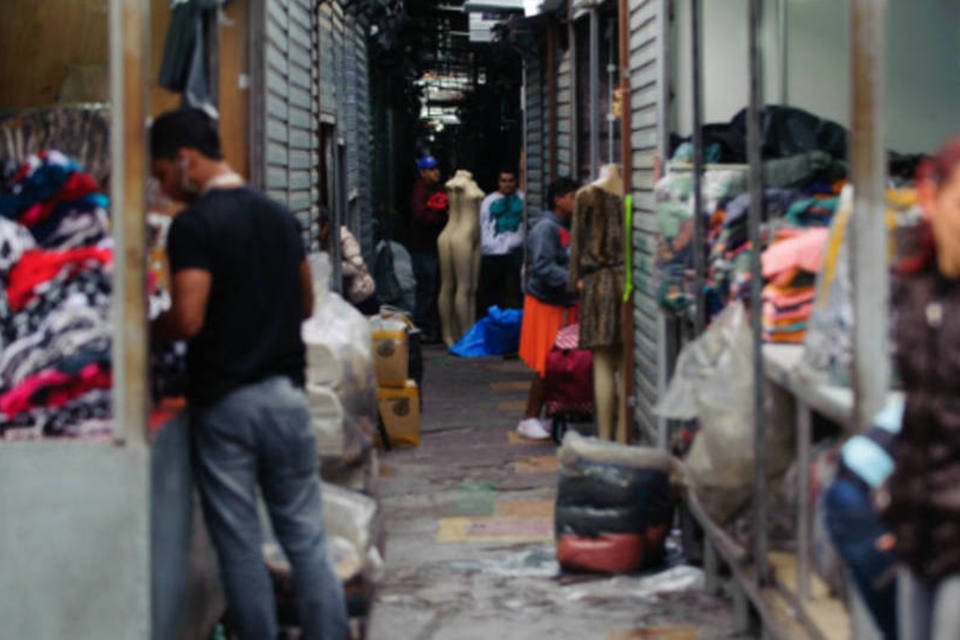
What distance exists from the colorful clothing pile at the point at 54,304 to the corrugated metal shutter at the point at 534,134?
46.2ft

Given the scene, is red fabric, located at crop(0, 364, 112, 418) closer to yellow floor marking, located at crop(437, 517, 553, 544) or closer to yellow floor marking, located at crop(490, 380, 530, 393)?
yellow floor marking, located at crop(437, 517, 553, 544)

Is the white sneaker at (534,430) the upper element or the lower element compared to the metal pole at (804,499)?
lower

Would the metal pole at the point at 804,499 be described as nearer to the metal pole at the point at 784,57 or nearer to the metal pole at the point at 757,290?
the metal pole at the point at 757,290

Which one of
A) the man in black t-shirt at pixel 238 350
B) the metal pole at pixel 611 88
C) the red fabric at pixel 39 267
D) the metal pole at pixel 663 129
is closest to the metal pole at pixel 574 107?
the metal pole at pixel 611 88

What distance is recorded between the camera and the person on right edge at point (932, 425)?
12.6 ft

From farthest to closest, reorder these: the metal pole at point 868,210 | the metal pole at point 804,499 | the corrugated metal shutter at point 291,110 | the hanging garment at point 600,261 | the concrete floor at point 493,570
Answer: the hanging garment at point 600,261
the corrugated metal shutter at point 291,110
the concrete floor at point 493,570
the metal pole at point 804,499
the metal pole at point 868,210

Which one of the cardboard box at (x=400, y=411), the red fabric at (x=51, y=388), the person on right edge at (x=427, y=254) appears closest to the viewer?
the red fabric at (x=51, y=388)

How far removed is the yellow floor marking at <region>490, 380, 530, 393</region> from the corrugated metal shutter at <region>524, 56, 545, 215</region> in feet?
12.1

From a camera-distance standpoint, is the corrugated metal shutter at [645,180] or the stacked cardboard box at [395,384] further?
the stacked cardboard box at [395,384]

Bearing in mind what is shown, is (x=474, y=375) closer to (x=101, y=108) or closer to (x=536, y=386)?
(x=536, y=386)

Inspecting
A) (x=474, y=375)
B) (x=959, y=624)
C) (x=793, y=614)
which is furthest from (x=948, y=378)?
(x=474, y=375)

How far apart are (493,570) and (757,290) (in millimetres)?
3062

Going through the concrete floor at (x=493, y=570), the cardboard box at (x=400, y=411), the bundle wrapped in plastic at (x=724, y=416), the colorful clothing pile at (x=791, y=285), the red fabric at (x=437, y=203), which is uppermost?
the red fabric at (x=437, y=203)

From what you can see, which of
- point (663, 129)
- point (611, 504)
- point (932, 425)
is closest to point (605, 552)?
point (611, 504)
